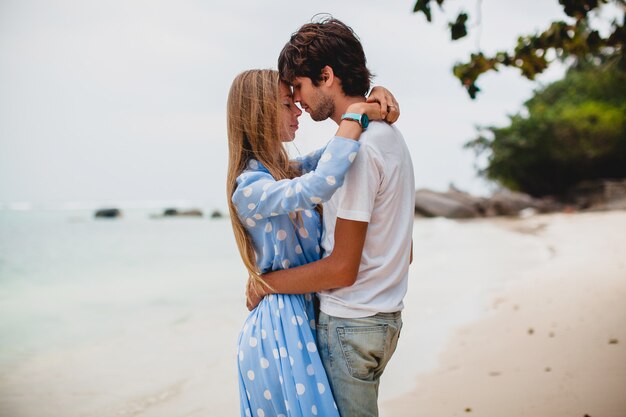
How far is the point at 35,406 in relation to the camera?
19.0ft

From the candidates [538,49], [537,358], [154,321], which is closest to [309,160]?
[538,49]

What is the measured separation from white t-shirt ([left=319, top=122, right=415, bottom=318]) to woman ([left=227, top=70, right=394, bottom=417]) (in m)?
0.08

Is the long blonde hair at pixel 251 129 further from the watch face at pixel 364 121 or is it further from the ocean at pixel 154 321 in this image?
the ocean at pixel 154 321

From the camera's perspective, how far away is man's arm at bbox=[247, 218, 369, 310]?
203cm

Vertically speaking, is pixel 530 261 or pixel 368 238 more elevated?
pixel 368 238

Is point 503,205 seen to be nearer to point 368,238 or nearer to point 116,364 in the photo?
point 116,364

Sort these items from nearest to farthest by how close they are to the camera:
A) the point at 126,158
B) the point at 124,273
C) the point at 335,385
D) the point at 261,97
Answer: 1. the point at 335,385
2. the point at 261,97
3. the point at 124,273
4. the point at 126,158

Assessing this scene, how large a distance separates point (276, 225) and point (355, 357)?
565mm

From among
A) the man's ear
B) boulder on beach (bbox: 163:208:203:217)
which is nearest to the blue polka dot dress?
the man's ear

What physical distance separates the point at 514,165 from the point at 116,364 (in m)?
30.8

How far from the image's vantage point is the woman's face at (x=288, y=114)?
7.68 feet

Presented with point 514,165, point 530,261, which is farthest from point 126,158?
point 530,261

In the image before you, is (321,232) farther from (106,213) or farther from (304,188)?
(106,213)

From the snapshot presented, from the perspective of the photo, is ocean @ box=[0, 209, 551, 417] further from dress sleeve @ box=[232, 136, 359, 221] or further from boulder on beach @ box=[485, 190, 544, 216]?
boulder on beach @ box=[485, 190, 544, 216]
